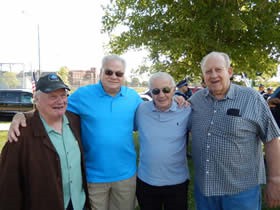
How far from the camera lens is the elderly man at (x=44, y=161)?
226 cm

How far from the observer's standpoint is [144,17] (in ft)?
21.8

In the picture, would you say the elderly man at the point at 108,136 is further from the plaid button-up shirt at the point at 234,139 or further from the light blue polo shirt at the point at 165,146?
the plaid button-up shirt at the point at 234,139

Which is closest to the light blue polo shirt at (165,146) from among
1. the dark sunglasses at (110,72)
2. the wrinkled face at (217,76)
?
the wrinkled face at (217,76)

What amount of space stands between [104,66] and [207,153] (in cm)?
140

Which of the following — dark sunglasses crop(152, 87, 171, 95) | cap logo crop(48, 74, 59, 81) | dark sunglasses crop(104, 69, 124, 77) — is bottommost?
dark sunglasses crop(152, 87, 171, 95)

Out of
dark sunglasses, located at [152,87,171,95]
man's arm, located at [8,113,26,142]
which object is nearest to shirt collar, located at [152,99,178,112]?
dark sunglasses, located at [152,87,171,95]

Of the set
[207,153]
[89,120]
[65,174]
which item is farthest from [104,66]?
[207,153]

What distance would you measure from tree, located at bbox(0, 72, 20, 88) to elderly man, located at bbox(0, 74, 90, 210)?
27.6m

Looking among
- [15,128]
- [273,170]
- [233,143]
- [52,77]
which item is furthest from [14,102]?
[273,170]

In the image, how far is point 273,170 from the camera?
2.64m

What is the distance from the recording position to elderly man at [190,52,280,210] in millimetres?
2518

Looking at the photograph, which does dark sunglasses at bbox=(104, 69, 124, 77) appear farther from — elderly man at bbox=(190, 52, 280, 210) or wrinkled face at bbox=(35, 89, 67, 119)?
elderly man at bbox=(190, 52, 280, 210)

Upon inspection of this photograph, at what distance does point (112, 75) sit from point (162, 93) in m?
0.57

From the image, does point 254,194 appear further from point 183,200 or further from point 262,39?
point 262,39
